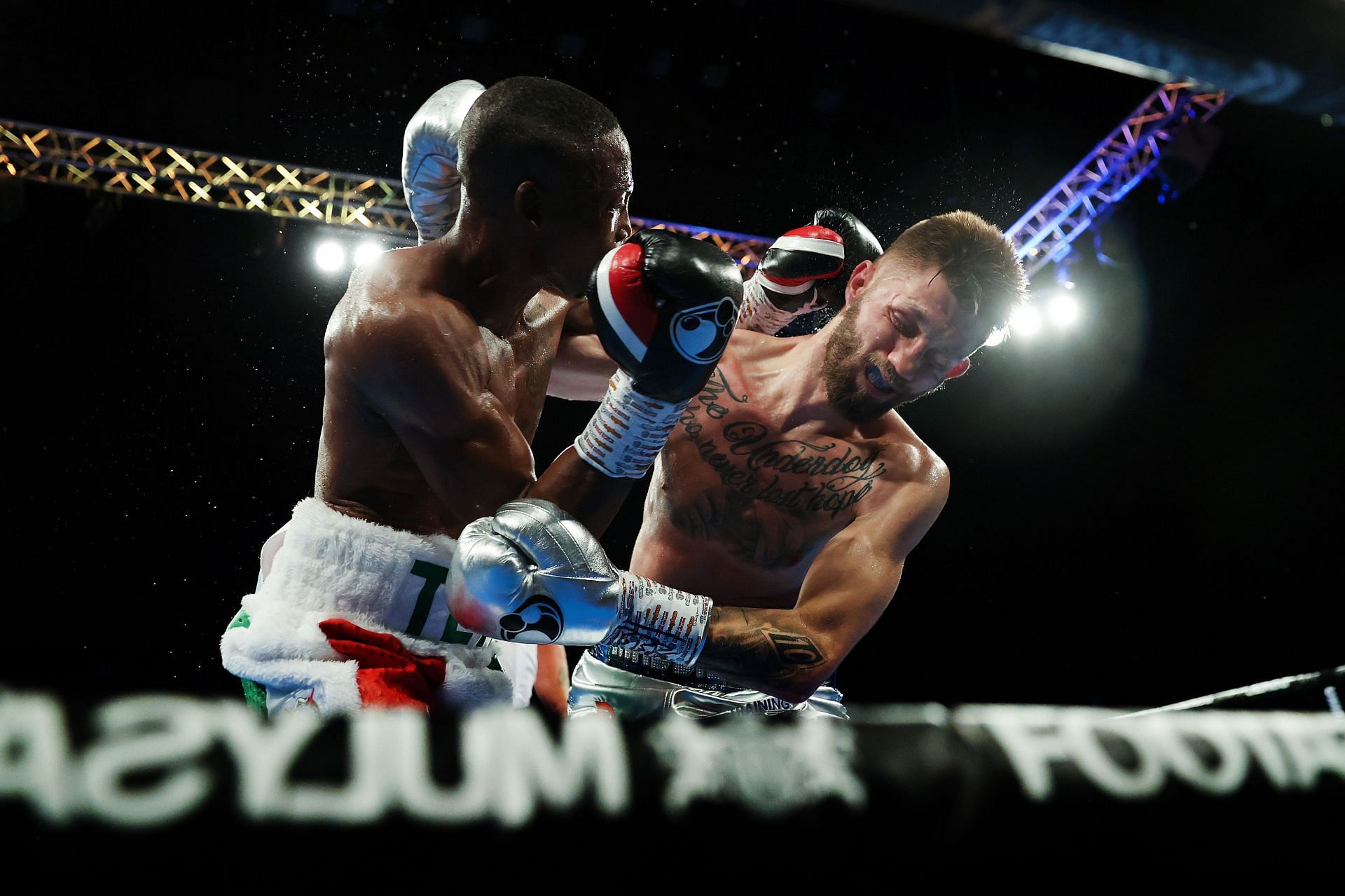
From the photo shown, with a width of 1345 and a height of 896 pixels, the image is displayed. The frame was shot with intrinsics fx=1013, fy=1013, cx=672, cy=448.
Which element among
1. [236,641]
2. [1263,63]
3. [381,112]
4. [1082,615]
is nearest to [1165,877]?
[1263,63]

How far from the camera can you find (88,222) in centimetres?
465

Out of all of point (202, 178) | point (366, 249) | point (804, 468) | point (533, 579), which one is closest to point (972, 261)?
point (804, 468)

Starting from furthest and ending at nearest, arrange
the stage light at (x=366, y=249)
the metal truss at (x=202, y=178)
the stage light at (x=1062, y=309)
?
the stage light at (x=1062, y=309) < the stage light at (x=366, y=249) < the metal truss at (x=202, y=178)

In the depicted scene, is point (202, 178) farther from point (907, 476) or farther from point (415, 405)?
point (907, 476)

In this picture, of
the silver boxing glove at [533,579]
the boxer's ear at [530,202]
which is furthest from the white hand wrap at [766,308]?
the silver boxing glove at [533,579]

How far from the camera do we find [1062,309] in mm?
5516

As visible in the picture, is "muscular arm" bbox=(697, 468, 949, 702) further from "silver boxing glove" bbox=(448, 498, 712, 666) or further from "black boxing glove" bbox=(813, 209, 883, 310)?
"black boxing glove" bbox=(813, 209, 883, 310)

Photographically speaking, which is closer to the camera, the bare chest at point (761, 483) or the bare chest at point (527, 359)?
the bare chest at point (527, 359)

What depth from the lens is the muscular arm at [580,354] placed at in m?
2.38

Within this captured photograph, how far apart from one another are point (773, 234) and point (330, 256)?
218 centimetres

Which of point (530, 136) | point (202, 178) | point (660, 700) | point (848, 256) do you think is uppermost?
point (202, 178)

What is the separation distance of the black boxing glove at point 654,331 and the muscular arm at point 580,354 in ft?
2.34

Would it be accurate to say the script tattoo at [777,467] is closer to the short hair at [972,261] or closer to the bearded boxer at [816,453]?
the bearded boxer at [816,453]

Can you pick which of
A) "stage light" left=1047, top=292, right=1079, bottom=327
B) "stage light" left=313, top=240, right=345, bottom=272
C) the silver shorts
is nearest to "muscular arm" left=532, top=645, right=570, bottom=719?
the silver shorts
